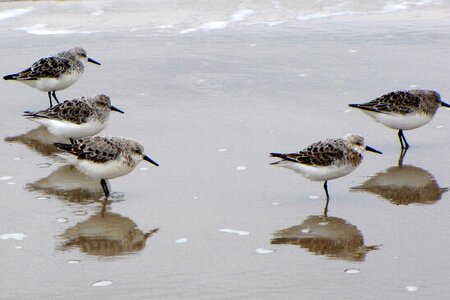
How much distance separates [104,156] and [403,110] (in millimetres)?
3926

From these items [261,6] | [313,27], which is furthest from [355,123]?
[261,6]

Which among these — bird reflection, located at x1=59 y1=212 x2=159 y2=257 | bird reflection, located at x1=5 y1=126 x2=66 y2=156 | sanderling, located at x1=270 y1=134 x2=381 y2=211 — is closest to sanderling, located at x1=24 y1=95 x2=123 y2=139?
bird reflection, located at x1=5 y1=126 x2=66 y2=156

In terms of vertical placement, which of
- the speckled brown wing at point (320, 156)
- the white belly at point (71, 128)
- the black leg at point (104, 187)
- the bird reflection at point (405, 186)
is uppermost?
the speckled brown wing at point (320, 156)

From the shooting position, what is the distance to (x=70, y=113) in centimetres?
1048

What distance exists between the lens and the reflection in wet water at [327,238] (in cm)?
744

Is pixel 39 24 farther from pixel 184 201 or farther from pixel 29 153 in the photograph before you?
pixel 184 201

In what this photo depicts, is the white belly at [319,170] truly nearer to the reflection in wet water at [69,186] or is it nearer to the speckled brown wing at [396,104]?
the speckled brown wing at [396,104]

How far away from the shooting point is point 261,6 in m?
18.8

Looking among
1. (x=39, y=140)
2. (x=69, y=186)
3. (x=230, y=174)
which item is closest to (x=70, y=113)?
(x=39, y=140)

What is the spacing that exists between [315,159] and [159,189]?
183 centimetres

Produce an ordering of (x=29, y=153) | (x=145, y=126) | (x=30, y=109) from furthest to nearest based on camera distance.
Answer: (x=30, y=109) → (x=145, y=126) → (x=29, y=153)

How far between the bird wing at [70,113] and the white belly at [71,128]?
5 cm

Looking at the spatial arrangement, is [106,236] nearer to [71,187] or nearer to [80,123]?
[71,187]

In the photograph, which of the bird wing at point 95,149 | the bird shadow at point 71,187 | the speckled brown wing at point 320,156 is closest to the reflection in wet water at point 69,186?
the bird shadow at point 71,187
